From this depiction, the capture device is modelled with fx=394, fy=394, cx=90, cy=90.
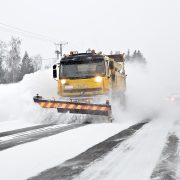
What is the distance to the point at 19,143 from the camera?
8734 mm

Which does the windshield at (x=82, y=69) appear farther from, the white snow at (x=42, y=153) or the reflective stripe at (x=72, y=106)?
the white snow at (x=42, y=153)

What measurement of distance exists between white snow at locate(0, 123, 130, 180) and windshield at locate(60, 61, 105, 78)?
5011mm

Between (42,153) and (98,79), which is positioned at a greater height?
(98,79)

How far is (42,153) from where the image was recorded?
7.36 metres

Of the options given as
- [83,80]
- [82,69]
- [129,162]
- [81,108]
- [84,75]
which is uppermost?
[82,69]

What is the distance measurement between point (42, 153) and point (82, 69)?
8379 mm

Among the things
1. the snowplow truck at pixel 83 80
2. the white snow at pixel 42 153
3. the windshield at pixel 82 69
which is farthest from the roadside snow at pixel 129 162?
the windshield at pixel 82 69

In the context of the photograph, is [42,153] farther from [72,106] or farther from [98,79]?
[98,79]

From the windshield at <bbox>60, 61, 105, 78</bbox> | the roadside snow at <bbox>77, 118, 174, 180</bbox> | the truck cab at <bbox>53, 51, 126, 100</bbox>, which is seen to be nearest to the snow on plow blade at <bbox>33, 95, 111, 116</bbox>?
the truck cab at <bbox>53, 51, 126, 100</bbox>

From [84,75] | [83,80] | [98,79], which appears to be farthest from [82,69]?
[98,79]

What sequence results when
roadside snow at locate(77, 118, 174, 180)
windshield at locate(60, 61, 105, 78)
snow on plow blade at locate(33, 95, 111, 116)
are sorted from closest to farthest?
roadside snow at locate(77, 118, 174, 180) < snow on plow blade at locate(33, 95, 111, 116) < windshield at locate(60, 61, 105, 78)

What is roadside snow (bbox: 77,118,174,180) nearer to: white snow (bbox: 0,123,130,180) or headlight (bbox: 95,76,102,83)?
white snow (bbox: 0,123,130,180)

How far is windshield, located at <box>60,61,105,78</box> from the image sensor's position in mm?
15336

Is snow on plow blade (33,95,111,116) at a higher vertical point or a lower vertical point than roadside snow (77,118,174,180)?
higher
